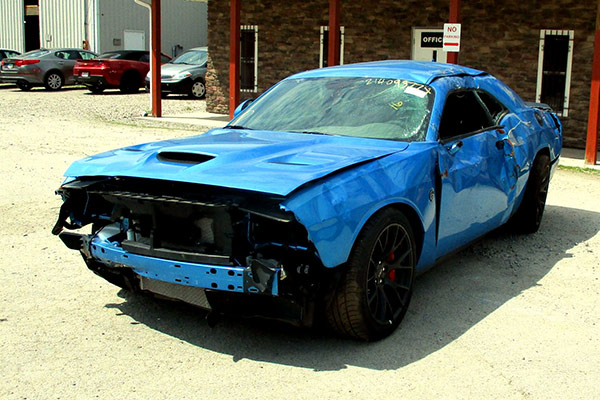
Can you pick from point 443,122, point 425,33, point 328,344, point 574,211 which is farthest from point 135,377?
point 425,33

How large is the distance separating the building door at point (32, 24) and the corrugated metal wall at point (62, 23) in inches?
45.5

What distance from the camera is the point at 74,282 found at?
211 inches

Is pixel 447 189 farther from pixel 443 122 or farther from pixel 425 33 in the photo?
pixel 425 33

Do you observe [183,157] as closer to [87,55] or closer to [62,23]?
[87,55]

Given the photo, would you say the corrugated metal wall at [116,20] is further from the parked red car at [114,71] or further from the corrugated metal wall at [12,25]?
the parked red car at [114,71]

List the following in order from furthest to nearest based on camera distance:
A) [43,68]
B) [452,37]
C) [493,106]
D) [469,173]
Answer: [43,68]
[452,37]
[493,106]
[469,173]

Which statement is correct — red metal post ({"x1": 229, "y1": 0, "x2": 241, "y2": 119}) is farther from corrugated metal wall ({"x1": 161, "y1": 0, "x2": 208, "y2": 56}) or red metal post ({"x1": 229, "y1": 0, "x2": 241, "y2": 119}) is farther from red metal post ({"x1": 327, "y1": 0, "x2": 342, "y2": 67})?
corrugated metal wall ({"x1": 161, "y1": 0, "x2": 208, "y2": 56})

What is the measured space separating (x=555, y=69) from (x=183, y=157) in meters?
12.4

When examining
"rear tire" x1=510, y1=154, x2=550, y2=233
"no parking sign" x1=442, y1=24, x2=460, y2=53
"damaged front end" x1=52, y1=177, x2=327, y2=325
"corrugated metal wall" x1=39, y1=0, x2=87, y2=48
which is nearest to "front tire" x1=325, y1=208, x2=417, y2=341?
"damaged front end" x1=52, y1=177, x2=327, y2=325

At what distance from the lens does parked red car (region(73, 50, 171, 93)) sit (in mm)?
25297

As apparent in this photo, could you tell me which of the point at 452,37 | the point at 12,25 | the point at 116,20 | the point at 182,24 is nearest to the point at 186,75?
the point at 116,20

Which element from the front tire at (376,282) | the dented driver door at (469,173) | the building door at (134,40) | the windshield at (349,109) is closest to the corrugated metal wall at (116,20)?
the building door at (134,40)

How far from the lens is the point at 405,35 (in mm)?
16906

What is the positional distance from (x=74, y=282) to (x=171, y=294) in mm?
1532
